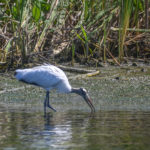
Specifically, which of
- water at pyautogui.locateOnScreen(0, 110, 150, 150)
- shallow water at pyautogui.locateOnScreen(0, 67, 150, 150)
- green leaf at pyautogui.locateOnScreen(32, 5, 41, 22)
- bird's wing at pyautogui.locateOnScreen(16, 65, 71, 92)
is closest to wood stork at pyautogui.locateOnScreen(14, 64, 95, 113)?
bird's wing at pyautogui.locateOnScreen(16, 65, 71, 92)

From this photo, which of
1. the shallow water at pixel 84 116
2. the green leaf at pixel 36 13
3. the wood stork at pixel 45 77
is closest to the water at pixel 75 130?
the shallow water at pixel 84 116

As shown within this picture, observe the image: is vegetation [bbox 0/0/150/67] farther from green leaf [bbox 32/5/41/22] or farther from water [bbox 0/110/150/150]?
water [bbox 0/110/150/150]

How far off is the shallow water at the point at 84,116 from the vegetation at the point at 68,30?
2.17 ft

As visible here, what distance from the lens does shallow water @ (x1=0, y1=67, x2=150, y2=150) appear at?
4.74 m

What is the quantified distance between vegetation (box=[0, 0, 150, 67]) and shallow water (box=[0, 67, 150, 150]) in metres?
0.66

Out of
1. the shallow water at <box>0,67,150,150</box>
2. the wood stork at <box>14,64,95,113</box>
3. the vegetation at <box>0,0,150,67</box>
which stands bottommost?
the shallow water at <box>0,67,150,150</box>

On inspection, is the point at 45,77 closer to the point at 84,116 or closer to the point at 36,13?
the point at 84,116

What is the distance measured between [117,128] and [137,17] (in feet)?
18.0

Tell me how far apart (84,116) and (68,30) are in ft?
14.2

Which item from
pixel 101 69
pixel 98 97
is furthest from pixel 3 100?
pixel 101 69

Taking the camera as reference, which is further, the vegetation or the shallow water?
the vegetation

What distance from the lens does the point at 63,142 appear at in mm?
4762

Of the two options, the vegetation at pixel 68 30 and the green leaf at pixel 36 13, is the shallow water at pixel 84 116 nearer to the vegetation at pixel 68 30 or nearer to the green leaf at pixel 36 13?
the vegetation at pixel 68 30

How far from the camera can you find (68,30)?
1063 centimetres
